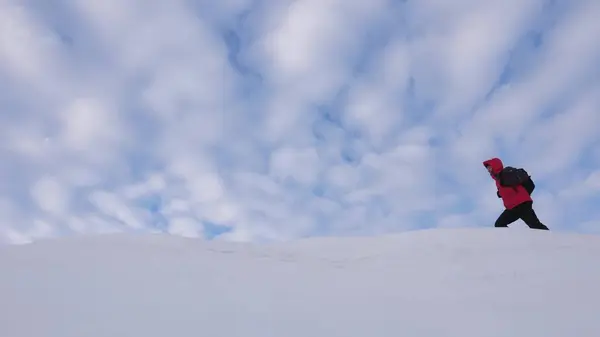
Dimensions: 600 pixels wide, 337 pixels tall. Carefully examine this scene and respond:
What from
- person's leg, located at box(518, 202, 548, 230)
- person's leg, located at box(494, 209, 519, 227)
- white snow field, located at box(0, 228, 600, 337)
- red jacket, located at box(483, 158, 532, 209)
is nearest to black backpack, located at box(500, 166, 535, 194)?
red jacket, located at box(483, 158, 532, 209)

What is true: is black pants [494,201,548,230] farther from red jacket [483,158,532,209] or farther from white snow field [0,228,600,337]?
white snow field [0,228,600,337]

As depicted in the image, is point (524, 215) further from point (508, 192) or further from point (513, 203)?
point (508, 192)

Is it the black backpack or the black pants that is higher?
the black backpack

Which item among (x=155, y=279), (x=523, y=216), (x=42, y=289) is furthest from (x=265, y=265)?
(x=523, y=216)

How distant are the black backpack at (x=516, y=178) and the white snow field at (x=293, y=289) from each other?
1.86 metres

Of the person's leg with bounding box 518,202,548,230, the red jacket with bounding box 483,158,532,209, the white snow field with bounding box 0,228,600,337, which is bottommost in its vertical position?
the white snow field with bounding box 0,228,600,337

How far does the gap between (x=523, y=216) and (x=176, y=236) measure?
171 inches

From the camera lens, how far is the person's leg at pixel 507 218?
6145 millimetres

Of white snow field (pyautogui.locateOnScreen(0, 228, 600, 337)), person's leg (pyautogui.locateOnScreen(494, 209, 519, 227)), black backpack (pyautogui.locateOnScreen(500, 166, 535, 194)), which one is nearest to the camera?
white snow field (pyautogui.locateOnScreen(0, 228, 600, 337))

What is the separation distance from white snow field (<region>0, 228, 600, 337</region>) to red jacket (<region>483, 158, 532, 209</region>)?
1871mm

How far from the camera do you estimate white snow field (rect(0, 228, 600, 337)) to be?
2330mm

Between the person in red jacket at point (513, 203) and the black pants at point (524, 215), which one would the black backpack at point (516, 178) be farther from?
the black pants at point (524, 215)

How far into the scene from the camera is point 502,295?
10.00ft

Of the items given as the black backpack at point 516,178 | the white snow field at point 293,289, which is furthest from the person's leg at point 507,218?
the white snow field at point 293,289
